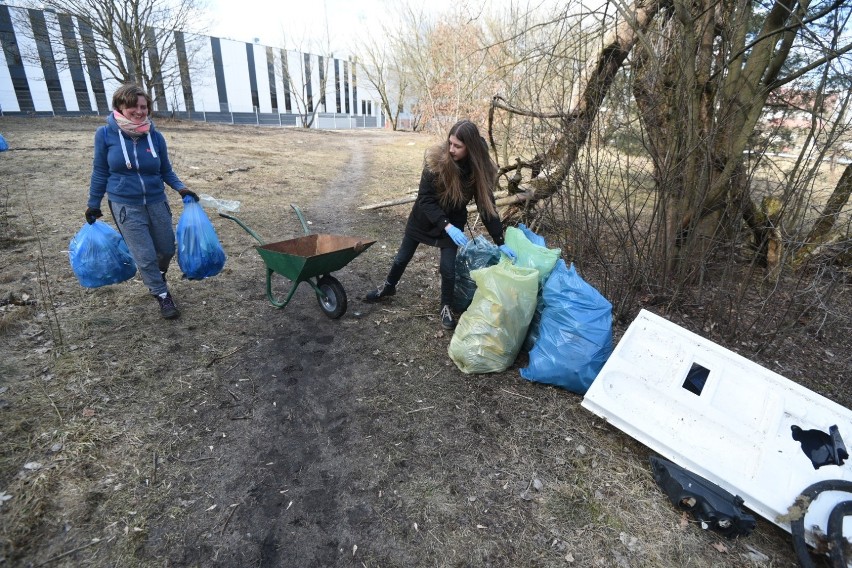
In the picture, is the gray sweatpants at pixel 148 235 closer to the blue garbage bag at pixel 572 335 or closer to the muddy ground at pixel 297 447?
the muddy ground at pixel 297 447

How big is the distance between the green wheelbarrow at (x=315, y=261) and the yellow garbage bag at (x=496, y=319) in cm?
96

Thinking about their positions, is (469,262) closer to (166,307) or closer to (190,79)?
(166,307)

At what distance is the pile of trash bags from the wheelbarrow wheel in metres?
1.02

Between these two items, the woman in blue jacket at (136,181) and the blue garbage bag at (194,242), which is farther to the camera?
the blue garbage bag at (194,242)

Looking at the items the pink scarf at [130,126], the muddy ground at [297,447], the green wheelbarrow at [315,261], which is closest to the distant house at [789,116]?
the muddy ground at [297,447]

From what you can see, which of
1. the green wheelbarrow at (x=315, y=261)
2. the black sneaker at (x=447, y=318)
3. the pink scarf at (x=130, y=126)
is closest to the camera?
the pink scarf at (x=130, y=126)

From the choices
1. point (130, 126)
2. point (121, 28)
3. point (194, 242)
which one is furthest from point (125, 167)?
point (121, 28)

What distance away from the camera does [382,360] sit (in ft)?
9.73

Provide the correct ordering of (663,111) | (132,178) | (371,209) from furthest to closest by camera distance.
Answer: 1. (371,209)
2. (663,111)
3. (132,178)

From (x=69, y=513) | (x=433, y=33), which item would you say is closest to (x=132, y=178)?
(x=69, y=513)

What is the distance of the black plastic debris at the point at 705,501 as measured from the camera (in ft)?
5.75

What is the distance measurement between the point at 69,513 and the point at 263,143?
15.2 metres

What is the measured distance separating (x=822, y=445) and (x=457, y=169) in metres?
2.42

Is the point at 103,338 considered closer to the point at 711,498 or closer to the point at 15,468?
the point at 15,468
